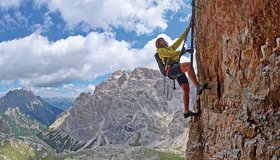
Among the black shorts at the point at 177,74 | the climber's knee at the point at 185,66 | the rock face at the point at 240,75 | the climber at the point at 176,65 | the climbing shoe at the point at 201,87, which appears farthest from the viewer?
the black shorts at the point at 177,74

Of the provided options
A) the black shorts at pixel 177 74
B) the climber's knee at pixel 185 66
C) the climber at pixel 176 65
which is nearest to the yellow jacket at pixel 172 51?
the climber at pixel 176 65

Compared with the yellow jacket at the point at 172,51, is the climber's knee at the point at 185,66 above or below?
below

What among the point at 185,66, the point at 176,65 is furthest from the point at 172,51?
the point at 185,66

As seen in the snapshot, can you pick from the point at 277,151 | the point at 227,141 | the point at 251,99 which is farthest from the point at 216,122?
the point at 277,151

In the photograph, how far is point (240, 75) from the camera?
1789 centimetres

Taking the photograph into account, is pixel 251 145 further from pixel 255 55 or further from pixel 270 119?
pixel 255 55

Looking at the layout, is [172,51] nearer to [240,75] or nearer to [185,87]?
[185,87]

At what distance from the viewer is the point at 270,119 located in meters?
16.5

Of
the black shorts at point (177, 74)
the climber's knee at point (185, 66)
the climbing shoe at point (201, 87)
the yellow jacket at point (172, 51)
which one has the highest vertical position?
the yellow jacket at point (172, 51)

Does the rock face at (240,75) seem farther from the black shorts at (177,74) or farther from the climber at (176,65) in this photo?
the black shorts at (177,74)

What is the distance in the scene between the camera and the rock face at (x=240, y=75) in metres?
16.6

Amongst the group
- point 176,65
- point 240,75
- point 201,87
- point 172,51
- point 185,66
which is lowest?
point 201,87

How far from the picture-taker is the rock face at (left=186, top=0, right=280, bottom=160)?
54.4 feet

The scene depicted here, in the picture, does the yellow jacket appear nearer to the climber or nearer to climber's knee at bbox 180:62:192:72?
the climber
